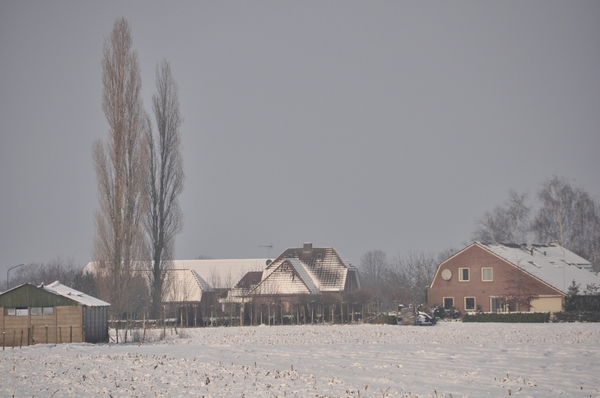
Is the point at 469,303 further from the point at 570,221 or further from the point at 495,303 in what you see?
the point at 570,221

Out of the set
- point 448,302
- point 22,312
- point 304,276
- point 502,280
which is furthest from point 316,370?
point 304,276

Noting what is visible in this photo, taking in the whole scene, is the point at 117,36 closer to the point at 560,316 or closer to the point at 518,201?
the point at 560,316

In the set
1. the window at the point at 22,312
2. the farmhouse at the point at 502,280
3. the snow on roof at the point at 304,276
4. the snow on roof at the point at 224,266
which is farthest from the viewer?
the snow on roof at the point at 224,266

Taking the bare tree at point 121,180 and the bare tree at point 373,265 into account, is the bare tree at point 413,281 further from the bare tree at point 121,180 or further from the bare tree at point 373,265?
the bare tree at point 373,265

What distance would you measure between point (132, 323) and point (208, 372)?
881 inches

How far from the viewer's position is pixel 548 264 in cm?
5822

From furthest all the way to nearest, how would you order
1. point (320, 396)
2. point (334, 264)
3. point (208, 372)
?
point (334, 264) < point (208, 372) < point (320, 396)

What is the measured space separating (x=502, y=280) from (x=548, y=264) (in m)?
5.93

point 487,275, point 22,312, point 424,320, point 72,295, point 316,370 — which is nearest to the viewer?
point 316,370

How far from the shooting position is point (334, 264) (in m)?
71.0

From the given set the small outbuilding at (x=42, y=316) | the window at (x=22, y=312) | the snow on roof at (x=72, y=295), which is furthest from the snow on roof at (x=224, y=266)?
the window at (x=22, y=312)

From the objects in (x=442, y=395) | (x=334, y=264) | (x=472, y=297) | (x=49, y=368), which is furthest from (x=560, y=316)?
(x=49, y=368)

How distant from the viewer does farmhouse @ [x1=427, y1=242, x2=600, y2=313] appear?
53281 millimetres

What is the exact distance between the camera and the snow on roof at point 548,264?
180 feet
